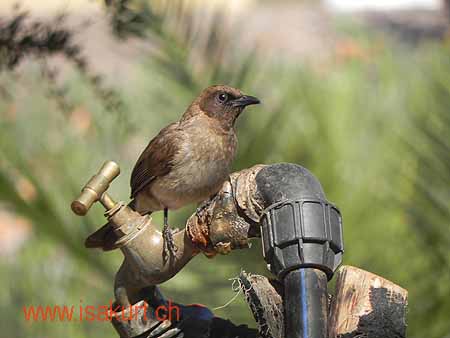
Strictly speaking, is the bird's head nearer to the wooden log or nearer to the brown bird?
the brown bird

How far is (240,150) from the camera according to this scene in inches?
170

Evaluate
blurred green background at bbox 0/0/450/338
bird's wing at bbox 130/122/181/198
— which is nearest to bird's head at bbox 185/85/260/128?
bird's wing at bbox 130/122/181/198

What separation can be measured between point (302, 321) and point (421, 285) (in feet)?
9.12

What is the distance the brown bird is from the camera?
272 cm

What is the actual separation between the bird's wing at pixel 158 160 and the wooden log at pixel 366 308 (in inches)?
39.6

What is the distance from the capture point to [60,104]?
2.88 meters

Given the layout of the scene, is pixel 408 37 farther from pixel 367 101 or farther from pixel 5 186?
pixel 5 186

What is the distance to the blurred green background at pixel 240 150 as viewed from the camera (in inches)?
168

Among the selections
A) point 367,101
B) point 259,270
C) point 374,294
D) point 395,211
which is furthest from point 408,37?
point 374,294

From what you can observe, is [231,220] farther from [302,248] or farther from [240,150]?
[240,150]

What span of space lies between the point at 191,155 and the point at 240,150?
1465mm

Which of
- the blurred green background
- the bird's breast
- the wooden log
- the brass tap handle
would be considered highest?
the blurred green background

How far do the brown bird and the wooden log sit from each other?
670mm

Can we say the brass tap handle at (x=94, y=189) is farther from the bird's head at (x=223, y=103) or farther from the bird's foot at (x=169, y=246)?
the bird's head at (x=223, y=103)
